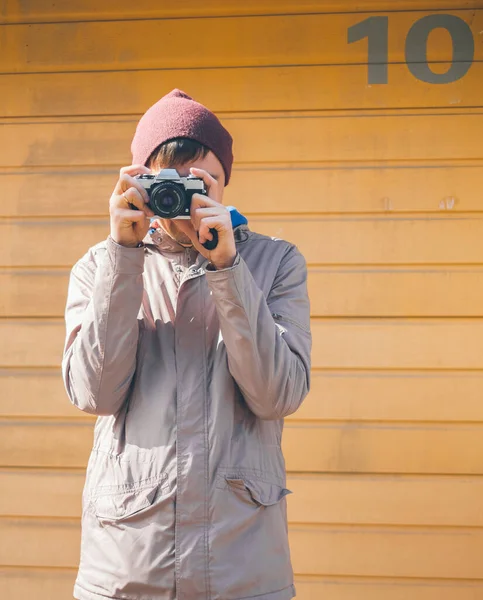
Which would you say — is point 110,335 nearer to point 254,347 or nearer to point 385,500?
point 254,347

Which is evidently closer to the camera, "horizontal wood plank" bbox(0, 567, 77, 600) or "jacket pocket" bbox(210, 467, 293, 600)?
"jacket pocket" bbox(210, 467, 293, 600)

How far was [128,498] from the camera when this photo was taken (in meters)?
1.82

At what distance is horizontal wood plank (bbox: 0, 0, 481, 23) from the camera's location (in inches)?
162

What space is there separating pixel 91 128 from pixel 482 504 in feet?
8.80

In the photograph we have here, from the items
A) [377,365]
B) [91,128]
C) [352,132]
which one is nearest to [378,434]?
[377,365]

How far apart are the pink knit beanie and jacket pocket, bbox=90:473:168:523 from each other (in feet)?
2.55

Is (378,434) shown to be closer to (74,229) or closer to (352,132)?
(352,132)

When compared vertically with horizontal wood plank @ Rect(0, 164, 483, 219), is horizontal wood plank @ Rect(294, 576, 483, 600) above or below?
below

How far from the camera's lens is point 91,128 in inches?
167

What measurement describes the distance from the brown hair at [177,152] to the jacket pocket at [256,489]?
2.48 ft

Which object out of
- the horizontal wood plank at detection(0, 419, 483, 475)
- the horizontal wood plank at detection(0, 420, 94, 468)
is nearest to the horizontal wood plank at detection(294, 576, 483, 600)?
the horizontal wood plank at detection(0, 419, 483, 475)

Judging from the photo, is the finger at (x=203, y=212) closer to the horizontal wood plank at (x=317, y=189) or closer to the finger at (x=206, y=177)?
the finger at (x=206, y=177)

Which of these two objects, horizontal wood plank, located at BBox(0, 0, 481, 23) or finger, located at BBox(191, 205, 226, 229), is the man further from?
horizontal wood plank, located at BBox(0, 0, 481, 23)

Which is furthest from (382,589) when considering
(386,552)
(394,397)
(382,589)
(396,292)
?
(396,292)
